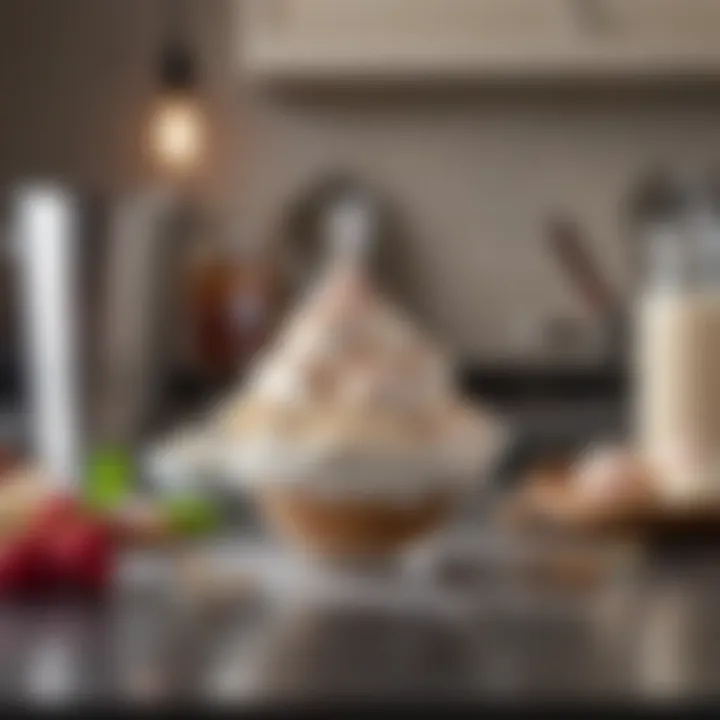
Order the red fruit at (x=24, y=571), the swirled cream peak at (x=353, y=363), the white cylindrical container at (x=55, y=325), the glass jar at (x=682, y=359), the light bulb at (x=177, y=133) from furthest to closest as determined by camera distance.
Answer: the light bulb at (x=177, y=133) → the white cylindrical container at (x=55, y=325) → the glass jar at (x=682, y=359) → the swirled cream peak at (x=353, y=363) → the red fruit at (x=24, y=571)

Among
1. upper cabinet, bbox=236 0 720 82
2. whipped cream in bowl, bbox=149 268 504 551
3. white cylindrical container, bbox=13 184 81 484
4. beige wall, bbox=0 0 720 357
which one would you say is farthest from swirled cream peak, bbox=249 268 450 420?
beige wall, bbox=0 0 720 357

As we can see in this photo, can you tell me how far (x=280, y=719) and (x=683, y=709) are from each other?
138mm

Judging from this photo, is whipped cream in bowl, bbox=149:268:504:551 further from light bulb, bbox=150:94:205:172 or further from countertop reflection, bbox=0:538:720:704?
light bulb, bbox=150:94:205:172

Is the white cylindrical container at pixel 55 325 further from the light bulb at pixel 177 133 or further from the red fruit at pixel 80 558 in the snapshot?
the light bulb at pixel 177 133

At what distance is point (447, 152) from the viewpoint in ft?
7.80

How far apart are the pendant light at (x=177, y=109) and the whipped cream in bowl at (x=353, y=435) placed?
1.44 meters

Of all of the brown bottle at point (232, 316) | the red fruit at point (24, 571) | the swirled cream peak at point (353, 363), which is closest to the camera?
the red fruit at point (24, 571)

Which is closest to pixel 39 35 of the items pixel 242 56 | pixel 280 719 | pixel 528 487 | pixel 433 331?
pixel 242 56

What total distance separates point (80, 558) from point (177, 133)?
164 centimetres

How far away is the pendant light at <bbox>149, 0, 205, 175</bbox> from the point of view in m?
2.35

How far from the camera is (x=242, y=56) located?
91.9 inches

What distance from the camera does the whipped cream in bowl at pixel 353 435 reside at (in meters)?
0.86

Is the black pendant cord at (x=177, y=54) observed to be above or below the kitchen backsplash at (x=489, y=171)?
above

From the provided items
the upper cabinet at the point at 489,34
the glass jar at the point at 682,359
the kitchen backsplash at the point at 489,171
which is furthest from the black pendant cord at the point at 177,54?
the glass jar at the point at 682,359
